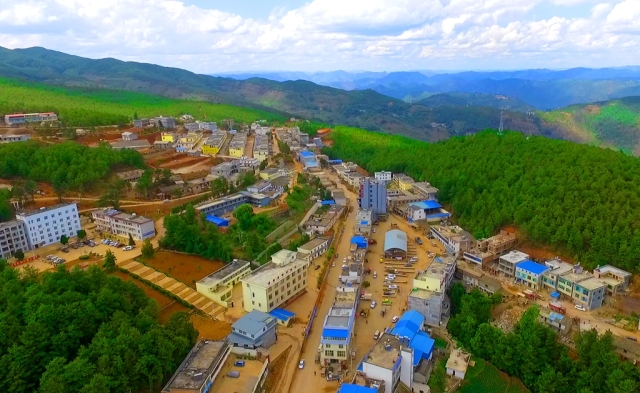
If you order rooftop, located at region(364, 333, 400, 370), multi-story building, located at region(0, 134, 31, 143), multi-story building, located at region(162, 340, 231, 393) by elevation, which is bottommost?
rooftop, located at region(364, 333, 400, 370)

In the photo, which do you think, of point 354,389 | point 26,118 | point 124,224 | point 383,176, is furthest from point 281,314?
point 26,118

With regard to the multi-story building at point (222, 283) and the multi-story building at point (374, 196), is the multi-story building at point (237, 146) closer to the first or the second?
the multi-story building at point (374, 196)

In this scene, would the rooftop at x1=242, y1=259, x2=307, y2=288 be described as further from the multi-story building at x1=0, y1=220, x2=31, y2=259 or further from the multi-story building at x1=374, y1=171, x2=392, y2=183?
the multi-story building at x1=374, y1=171, x2=392, y2=183

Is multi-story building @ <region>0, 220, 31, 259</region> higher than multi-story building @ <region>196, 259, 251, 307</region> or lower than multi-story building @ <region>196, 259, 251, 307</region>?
higher

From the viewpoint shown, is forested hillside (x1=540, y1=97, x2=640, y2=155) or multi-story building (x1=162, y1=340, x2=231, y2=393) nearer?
multi-story building (x1=162, y1=340, x2=231, y2=393)

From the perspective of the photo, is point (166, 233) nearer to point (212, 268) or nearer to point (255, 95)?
point (212, 268)

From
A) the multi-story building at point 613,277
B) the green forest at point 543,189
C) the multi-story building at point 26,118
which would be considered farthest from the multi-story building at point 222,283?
the multi-story building at point 26,118

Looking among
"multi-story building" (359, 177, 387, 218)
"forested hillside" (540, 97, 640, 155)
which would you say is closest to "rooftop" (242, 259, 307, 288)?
"multi-story building" (359, 177, 387, 218)
